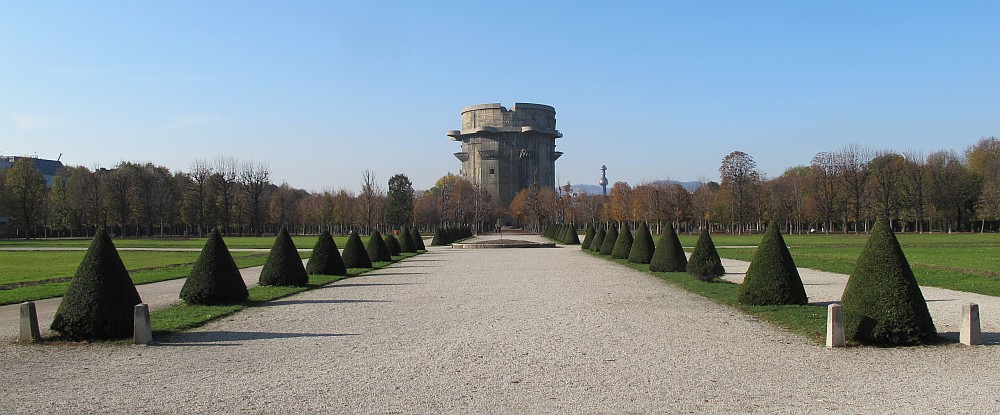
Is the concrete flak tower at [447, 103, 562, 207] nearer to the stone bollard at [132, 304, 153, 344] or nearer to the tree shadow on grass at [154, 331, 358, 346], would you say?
the tree shadow on grass at [154, 331, 358, 346]

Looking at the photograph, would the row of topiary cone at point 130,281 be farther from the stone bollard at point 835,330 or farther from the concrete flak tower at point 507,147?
the concrete flak tower at point 507,147

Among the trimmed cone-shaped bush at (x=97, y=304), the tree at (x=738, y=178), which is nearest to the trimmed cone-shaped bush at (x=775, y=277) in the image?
the trimmed cone-shaped bush at (x=97, y=304)

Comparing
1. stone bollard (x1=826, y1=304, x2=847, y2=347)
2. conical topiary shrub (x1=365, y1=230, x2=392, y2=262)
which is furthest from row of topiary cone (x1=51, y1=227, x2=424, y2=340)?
stone bollard (x1=826, y1=304, x2=847, y2=347)

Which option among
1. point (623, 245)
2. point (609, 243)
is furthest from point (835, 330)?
point (609, 243)

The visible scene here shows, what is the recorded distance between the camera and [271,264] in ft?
72.4

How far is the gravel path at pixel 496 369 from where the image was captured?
7922mm

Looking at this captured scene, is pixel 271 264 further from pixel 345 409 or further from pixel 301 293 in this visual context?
pixel 345 409

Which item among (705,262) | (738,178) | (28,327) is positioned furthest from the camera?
(738,178)

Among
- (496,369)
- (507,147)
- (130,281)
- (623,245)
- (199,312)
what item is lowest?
(496,369)

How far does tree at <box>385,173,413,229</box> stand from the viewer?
354 feet

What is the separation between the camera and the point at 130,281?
12922mm

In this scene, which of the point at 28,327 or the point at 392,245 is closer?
the point at 28,327

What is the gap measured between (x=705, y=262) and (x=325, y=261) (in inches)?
501

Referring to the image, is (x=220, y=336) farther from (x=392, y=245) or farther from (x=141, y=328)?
(x=392, y=245)
